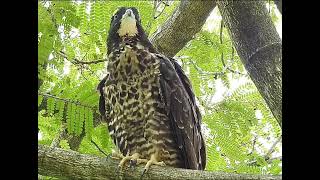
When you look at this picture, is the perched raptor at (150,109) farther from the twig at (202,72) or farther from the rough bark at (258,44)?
the twig at (202,72)

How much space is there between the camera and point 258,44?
436cm

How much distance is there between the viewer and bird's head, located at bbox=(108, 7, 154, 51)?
4.96 m

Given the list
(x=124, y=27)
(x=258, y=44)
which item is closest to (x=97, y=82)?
(x=124, y=27)

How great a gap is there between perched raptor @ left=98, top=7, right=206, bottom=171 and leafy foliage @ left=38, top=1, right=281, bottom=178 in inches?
8.3

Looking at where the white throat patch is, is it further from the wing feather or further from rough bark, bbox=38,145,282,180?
rough bark, bbox=38,145,282,180

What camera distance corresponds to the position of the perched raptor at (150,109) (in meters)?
4.62

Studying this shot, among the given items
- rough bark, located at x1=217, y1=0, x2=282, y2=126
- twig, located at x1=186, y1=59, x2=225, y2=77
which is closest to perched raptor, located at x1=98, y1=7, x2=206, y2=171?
rough bark, located at x1=217, y1=0, x2=282, y2=126

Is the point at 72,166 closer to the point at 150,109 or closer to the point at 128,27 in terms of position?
the point at 150,109

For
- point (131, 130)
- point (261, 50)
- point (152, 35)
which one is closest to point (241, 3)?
point (261, 50)

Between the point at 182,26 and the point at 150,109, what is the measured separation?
5.53ft

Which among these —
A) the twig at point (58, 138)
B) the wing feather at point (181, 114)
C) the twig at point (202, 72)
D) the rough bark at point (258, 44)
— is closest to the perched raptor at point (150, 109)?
the wing feather at point (181, 114)

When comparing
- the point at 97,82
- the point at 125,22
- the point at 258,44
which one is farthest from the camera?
the point at 97,82
